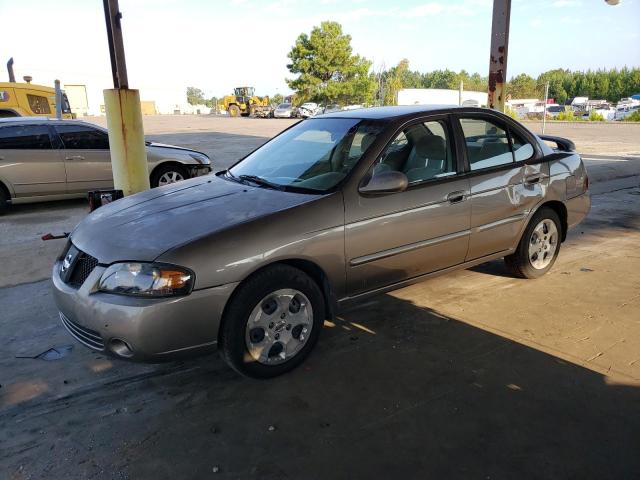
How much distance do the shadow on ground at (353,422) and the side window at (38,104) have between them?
15164 millimetres

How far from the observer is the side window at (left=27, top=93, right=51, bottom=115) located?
15.7 meters

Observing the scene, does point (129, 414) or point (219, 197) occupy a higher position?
point (219, 197)

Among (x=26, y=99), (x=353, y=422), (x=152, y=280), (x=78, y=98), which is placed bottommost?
(x=353, y=422)

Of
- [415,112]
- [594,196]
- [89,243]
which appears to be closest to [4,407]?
[89,243]

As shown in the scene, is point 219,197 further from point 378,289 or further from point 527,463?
point 527,463

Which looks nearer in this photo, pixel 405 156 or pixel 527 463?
pixel 527 463

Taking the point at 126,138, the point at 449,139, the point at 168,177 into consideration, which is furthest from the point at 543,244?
the point at 168,177

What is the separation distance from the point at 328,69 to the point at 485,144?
139ft

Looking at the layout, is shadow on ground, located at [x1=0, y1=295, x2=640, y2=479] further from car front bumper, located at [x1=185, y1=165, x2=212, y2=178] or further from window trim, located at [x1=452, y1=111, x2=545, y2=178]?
car front bumper, located at [x1=185, y1=165, x2=212, y2=178]

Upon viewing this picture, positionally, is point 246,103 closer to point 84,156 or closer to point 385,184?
point 84,156

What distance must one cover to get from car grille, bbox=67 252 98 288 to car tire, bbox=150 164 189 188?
19.4 ft

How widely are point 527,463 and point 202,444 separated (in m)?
1.60

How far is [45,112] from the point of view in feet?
52.9

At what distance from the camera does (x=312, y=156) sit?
13.1 feet
